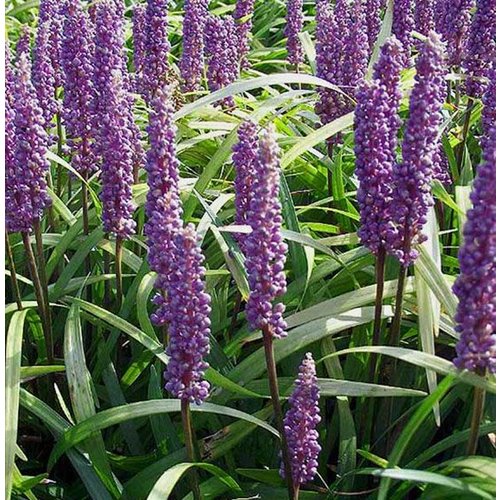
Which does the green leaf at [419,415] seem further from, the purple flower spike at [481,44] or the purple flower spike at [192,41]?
the purple flower spike at [192,41]

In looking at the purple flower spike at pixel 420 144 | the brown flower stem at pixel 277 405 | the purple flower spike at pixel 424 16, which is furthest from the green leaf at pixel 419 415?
the purple flower spike at pixel 424 16

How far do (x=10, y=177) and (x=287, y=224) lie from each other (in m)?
1.40

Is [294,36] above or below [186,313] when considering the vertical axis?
above

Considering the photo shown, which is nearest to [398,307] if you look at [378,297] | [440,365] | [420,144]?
[378,297]

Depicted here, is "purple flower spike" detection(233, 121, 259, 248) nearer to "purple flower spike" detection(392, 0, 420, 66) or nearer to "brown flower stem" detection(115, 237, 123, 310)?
"brown flower stem" detection(115, 237, 123, 310)

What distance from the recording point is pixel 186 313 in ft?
11.6

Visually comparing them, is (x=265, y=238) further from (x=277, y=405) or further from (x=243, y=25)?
(x=243, y=25)

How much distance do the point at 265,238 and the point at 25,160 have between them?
1.55m

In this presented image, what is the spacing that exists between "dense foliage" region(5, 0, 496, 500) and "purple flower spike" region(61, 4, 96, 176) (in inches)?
0.5

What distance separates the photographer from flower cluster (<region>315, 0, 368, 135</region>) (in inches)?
225

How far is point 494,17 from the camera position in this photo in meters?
5.53

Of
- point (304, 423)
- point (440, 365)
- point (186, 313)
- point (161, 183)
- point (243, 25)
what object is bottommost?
point (304, 423)

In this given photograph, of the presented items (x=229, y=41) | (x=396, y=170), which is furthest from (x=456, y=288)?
(x=229, y=41)

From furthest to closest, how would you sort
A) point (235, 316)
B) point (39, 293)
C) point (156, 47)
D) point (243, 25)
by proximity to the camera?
point (243, 25) → point (156, 47) → point (235, 316) → point (39, 293)
